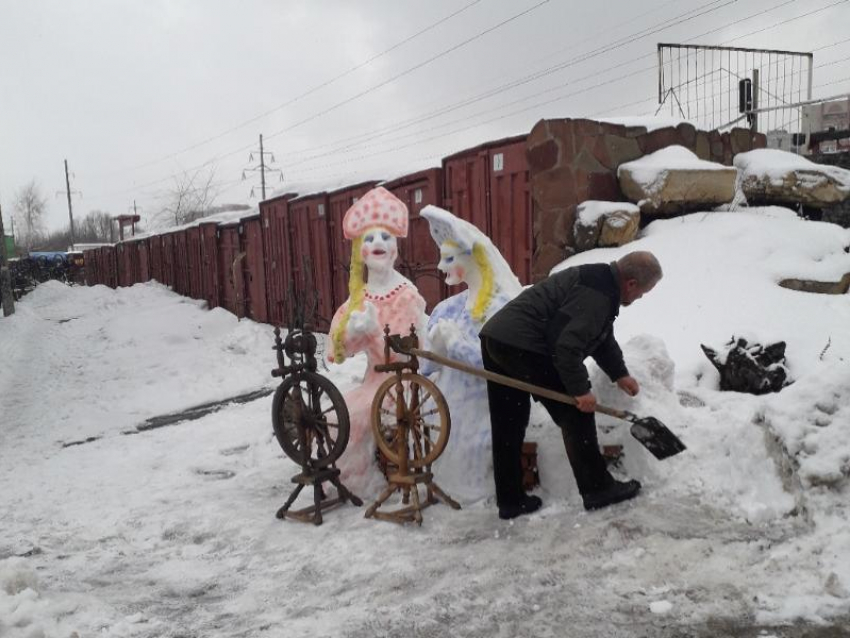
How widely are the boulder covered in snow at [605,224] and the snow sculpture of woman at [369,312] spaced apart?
123 inches

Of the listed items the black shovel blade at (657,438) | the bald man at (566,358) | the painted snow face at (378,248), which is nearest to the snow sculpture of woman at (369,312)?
the painted snow face at (378,248)

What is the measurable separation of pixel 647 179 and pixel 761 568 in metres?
5.67

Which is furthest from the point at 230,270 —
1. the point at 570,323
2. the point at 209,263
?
the point at 570,323

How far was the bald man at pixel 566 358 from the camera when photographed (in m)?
3.63

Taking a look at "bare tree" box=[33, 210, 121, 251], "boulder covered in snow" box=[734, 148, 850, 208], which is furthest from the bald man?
"bare tree" box=[33, 210, 121, 251]

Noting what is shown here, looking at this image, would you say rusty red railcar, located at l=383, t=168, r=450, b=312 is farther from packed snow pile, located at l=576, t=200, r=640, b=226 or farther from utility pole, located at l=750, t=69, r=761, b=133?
utility pole, located at l=750, t=69, r=761, b=133

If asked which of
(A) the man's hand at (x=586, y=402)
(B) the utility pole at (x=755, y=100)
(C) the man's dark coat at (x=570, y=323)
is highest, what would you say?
(B) the utility pole at (x=755, y=100)

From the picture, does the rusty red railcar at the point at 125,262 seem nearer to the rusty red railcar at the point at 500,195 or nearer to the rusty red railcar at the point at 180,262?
the rusty red railcar at the point at 180,262

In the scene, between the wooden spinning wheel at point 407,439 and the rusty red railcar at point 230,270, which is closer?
the wooden spinning wheel at point 407,439

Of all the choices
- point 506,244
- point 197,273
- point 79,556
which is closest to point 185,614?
point 79,556

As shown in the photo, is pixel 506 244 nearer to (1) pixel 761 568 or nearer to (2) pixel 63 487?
(2) pixel 63 487

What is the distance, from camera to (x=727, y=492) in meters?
3.73

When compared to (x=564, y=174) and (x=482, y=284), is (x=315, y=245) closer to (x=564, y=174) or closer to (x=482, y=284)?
(x=564, y=174)

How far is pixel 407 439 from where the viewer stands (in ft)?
13.5
